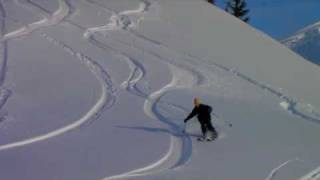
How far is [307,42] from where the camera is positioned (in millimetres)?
170625

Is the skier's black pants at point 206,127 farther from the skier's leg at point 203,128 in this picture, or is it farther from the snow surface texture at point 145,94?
the snow surface texture at point 145,94

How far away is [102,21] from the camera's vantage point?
37219 mm

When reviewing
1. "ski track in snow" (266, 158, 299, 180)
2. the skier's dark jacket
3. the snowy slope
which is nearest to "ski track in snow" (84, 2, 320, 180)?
"ski track in snow" (266, 158, 299, 180)

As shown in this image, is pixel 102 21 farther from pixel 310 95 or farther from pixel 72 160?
pixel 72 160

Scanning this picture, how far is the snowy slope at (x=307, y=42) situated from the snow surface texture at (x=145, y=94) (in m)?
122

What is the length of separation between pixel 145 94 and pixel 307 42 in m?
147

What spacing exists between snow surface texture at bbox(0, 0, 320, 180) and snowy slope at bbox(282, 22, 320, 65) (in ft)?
→ 400

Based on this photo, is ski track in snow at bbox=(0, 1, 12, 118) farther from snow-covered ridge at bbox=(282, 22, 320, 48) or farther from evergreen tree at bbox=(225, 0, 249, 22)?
snow-covered ridge at bbox=(282, 22, 320, 48)

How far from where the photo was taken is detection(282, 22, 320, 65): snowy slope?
164250 millimetres

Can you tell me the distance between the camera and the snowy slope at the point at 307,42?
164250mm

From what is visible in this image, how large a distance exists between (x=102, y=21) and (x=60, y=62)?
7.18 meters

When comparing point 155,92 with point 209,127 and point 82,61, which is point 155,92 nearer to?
point 82,61

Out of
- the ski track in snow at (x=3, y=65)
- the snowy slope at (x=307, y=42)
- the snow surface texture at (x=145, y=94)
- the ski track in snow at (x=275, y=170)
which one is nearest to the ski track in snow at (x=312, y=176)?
the snow surface texture at (x=145, y=94)

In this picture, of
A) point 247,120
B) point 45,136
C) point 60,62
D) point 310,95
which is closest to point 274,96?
point 310,95
